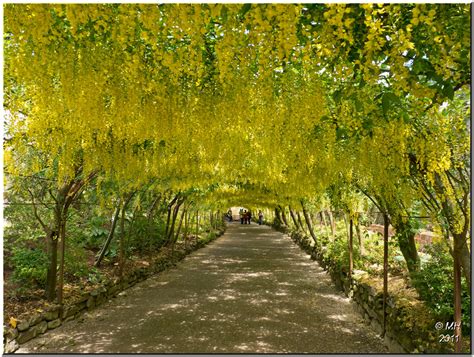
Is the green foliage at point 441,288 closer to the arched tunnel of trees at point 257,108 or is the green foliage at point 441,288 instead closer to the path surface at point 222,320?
the arched tunnel of trees at point 257,108

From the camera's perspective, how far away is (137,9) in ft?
7.82

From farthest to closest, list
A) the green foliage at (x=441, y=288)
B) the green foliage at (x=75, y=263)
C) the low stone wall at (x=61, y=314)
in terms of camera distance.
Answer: the green foliage at (x=75, y=263), the low stone wall at (x=61, y=314), the green foliage at (x=441, y=288)

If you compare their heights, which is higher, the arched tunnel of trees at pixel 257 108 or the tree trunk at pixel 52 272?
the arched tunnel of trees at pixel 257 108

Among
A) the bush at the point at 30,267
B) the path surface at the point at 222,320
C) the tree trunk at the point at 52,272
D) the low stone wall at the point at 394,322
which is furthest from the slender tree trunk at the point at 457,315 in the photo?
the bush at the point at 30,267

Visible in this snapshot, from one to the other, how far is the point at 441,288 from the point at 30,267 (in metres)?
4.68

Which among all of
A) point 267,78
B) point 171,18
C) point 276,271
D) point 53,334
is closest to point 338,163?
point 267,78

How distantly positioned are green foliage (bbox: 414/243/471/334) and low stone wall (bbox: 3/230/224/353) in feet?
12.6

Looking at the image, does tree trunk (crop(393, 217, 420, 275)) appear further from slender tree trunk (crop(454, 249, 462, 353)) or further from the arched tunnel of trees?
slender tree trunk (crop(454, 249, 462, 353))

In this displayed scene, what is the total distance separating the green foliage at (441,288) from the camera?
3.42m

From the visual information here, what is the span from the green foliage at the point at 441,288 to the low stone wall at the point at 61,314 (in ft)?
12.6

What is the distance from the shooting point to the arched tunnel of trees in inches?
90.7

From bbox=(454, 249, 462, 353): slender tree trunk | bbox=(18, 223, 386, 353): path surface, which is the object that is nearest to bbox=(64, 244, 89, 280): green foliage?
bbox=(18, 223, 386, 353): path surface

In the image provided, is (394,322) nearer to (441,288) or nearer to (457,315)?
(441,288)

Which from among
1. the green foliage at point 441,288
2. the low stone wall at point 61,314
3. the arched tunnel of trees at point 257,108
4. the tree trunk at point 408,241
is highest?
the arched tunnel of trees at point 257,108
